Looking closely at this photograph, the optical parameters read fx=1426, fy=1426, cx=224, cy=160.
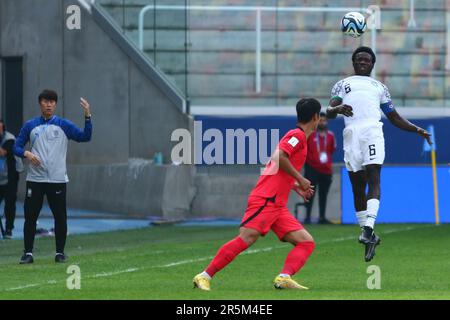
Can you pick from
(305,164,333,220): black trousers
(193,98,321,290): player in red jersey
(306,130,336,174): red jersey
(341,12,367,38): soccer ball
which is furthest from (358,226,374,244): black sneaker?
(306,130,336,174): red jersey

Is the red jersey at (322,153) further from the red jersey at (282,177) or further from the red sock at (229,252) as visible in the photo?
the red sock at (229,252)

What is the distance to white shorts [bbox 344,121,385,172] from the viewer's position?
607 inches

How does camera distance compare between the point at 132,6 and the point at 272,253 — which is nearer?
the point at 272,253

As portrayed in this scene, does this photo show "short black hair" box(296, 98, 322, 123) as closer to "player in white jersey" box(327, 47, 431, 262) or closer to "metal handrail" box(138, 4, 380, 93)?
"player in white jersey" box(327, 47, 431, 262)

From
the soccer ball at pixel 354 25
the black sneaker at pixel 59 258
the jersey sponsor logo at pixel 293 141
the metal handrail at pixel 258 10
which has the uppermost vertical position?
the metal handrail at pixel 258 10

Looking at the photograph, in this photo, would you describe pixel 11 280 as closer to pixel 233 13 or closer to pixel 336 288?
pixel 336 288

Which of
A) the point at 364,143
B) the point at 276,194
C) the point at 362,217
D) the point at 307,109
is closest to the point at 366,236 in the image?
the point at 362,217

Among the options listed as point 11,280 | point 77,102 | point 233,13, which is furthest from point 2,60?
point 11,280

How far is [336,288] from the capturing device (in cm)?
1350

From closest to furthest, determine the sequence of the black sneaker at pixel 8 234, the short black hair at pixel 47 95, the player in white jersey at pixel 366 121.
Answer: the player in white jersey at pixel 366 121, the short black hair at pixel 47 95, the black sneaker at pixel 8 234

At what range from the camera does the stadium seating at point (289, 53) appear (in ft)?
97.1

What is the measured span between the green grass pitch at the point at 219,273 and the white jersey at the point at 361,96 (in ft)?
5.62

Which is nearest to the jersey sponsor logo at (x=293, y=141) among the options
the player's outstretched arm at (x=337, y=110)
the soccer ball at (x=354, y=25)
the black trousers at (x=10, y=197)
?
the player's outstretched arm at (x=337, y=110)

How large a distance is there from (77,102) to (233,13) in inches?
168
